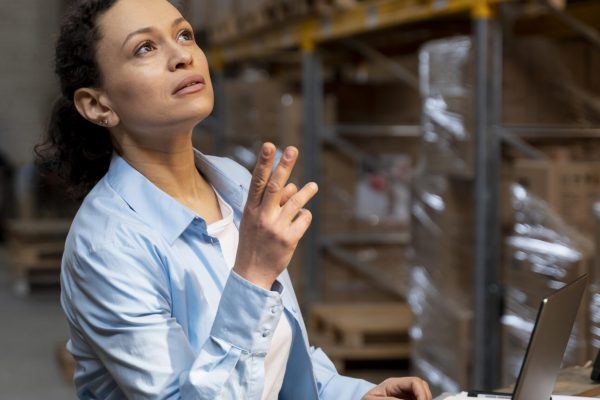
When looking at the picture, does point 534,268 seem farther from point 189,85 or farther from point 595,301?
point 189,85

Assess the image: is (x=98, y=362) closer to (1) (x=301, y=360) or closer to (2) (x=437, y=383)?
(1) (x=301, y=360)

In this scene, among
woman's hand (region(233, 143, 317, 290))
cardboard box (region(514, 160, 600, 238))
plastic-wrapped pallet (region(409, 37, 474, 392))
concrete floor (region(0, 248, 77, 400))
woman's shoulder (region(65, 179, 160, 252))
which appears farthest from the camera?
concrete floor (region(0, 248, 77, 400))

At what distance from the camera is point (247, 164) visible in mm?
9156

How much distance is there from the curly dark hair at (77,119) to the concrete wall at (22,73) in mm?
14634

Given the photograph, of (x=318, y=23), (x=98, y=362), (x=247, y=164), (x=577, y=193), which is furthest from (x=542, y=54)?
(x=247, y=164)

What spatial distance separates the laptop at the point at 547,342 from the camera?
189 cm

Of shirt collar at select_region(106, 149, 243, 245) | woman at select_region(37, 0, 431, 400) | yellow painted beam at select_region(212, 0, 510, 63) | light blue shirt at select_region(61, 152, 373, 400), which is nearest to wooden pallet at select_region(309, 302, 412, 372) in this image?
yellow painted beam at select_region(212, 0, 510, 63)

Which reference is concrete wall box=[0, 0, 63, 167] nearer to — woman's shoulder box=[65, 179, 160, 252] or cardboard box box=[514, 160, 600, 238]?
cardboard box box=[514, 160, 600, 238]

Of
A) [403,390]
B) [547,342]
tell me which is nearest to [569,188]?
[403,390]

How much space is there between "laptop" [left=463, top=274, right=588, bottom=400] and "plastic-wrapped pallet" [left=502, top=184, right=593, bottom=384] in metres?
2.21

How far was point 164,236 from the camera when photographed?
6.84ft

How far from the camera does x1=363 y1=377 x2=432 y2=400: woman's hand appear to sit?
2268mm

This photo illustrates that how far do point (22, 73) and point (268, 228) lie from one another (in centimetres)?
1597

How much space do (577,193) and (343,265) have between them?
3.00 meters
